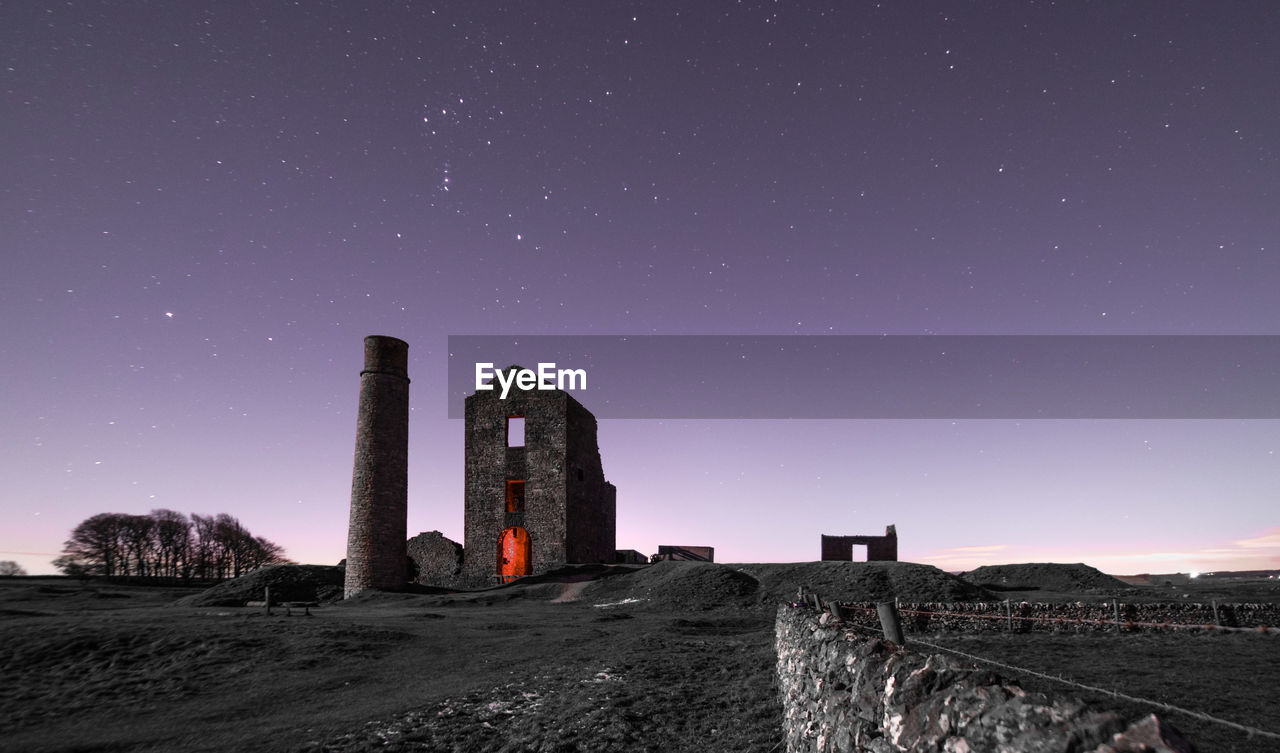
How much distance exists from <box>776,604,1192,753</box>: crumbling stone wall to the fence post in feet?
1.52

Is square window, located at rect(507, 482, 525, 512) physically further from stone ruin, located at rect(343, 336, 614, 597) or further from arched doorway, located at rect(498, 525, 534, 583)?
arched doorway, located at rect(498, 525, 534, 583)

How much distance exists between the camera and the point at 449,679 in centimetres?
1399

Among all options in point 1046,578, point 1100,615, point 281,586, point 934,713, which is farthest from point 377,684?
point 1046,578

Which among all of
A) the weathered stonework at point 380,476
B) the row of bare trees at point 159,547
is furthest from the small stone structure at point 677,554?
the row of bare trees at point 159,547

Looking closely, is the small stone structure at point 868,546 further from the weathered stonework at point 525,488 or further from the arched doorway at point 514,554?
the arched doorway at point 514,554

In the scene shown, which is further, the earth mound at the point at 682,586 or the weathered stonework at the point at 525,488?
the weathered stonework at the point at 525,488

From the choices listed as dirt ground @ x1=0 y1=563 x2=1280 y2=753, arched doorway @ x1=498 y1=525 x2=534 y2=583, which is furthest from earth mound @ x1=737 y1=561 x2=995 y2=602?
arched doorway @ x1=498 y1=525 x2=534 y2=583

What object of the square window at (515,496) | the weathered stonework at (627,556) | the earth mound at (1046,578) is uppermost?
the square window at (515,496)

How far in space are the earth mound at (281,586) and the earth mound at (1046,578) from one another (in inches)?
1525

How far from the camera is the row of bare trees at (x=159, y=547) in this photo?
4931 centimetres

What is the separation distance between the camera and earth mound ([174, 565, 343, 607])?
3443 cm

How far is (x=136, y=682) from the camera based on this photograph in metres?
14.2

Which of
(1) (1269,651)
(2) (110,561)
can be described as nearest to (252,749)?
(1) (1269,651)

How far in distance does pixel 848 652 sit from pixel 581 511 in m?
41.7
